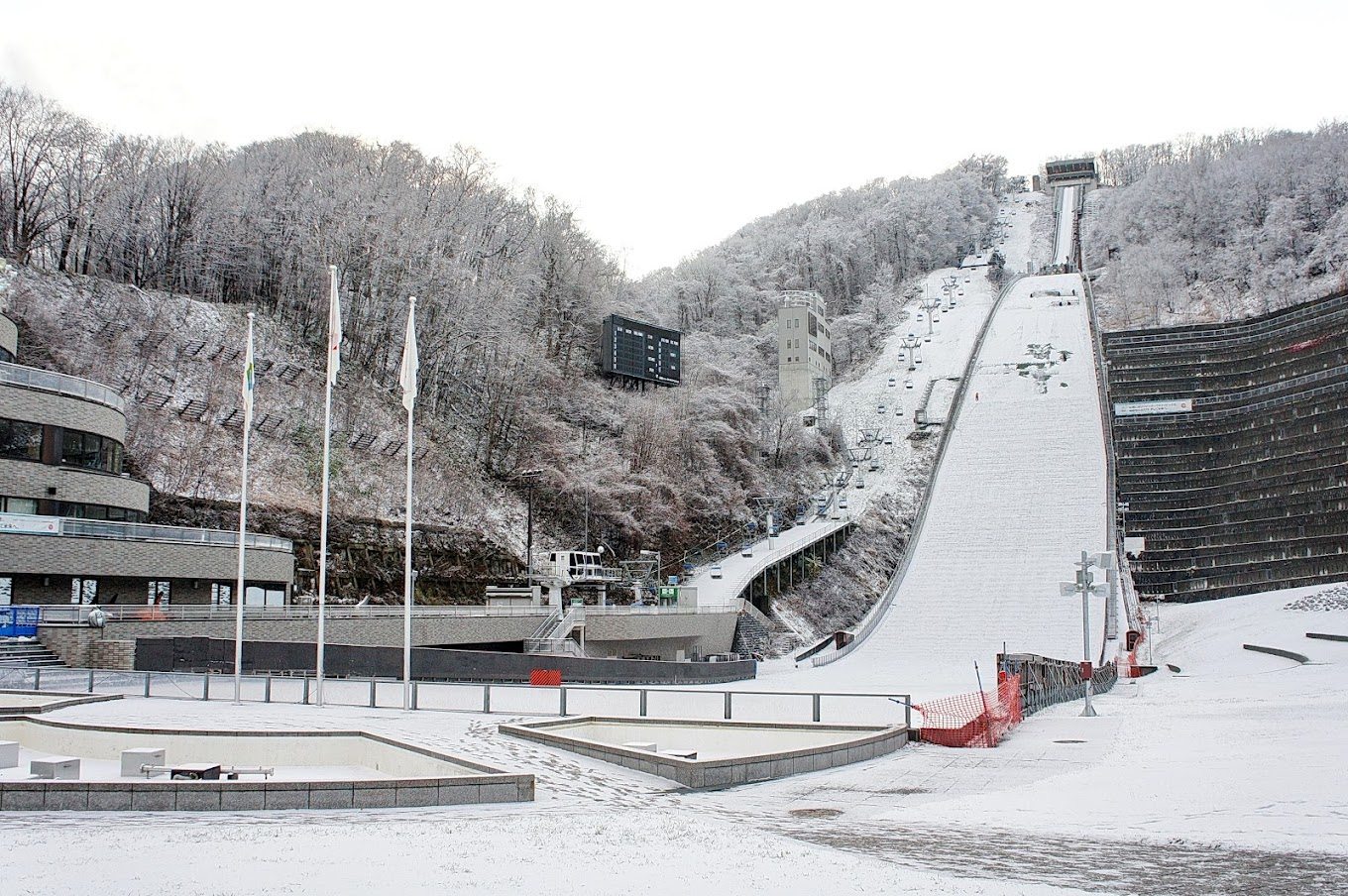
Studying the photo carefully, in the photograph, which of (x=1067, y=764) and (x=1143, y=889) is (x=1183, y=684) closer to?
(x=1067, y=764)

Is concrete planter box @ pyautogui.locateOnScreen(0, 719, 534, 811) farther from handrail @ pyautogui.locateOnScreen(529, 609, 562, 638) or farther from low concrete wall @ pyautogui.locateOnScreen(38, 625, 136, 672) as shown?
handrail @ pyautogui.locateOnScreen(529, 609, 562, 638)

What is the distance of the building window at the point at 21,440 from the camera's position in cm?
3192

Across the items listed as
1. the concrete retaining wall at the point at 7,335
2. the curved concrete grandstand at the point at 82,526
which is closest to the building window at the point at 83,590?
the curved concrete grandstand at the point at 82,526

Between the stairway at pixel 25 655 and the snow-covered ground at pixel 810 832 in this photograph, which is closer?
the snow-covered ground at pixel 810 832

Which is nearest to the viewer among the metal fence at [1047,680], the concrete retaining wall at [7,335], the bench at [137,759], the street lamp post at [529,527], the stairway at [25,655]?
the bench at [137,759]

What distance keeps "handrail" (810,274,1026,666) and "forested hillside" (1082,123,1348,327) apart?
18500 millimetres

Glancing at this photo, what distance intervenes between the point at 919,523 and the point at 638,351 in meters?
22.2

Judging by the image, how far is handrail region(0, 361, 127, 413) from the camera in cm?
3219

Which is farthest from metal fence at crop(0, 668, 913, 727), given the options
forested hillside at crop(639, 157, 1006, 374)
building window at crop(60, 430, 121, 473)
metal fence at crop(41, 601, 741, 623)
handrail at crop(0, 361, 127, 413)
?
forested hillside at crop(639, 157, 1006, 374)

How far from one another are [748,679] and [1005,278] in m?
102

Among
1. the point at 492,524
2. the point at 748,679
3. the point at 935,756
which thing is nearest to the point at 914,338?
the point at 492,524

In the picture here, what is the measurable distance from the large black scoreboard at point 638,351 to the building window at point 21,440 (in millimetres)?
39722

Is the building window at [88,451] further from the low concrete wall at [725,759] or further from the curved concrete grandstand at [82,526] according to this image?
the low concrete wall at [725,759]

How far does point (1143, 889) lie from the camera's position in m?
7.51
